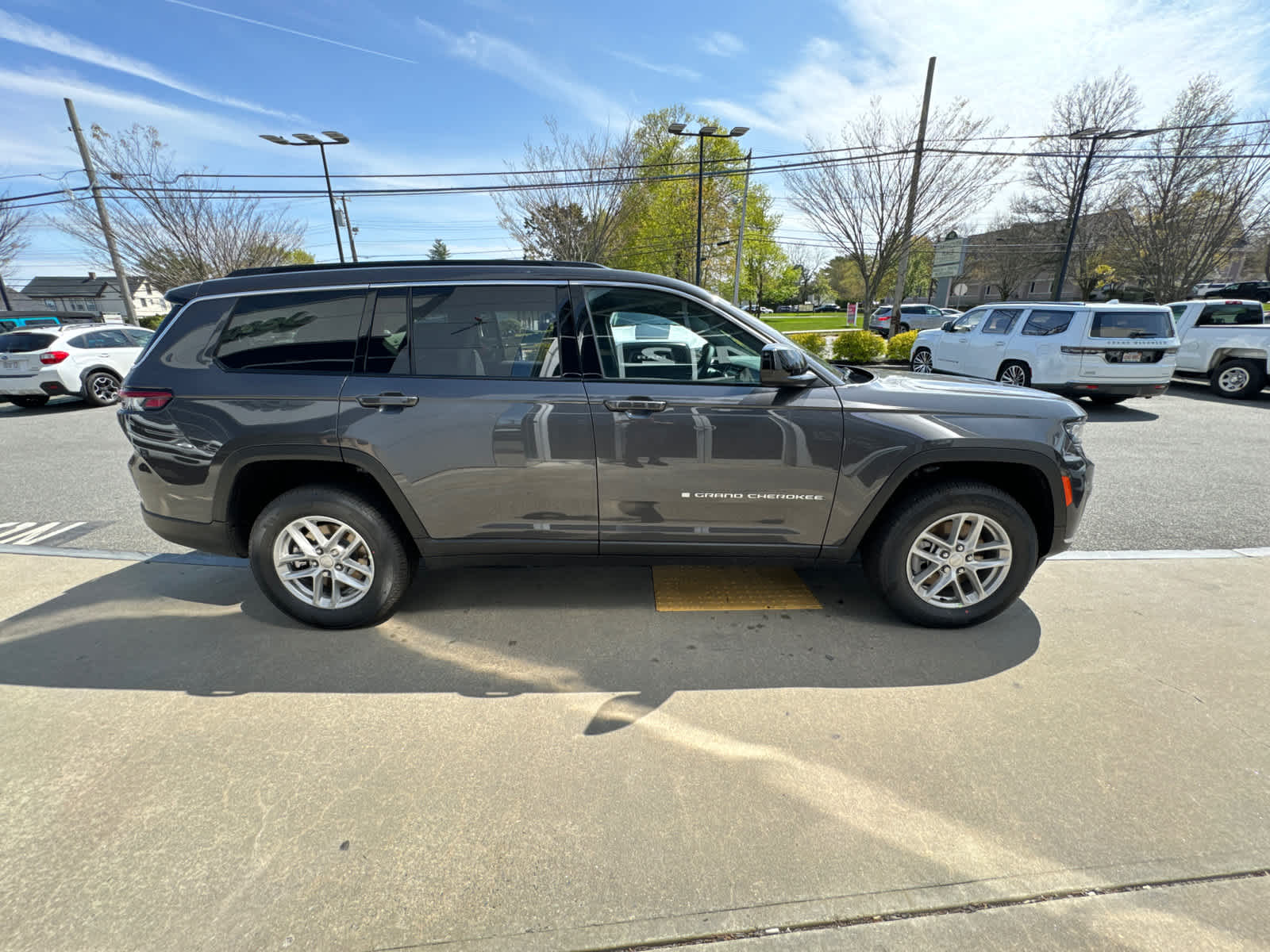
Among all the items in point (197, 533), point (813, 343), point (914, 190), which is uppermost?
point (914, 190)

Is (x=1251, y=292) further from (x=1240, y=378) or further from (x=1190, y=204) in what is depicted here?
(x=1240, y=378)

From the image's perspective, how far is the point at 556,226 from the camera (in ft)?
72.5

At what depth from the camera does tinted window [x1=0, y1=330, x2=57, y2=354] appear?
960 centimetres

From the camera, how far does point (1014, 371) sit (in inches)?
381

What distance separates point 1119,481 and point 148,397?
7.66 m

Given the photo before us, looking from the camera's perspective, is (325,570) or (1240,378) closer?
(325,570)

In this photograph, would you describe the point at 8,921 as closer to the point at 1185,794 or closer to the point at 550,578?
the point at 550,578

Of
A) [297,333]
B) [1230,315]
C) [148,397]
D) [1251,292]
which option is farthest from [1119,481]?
[1251,292]

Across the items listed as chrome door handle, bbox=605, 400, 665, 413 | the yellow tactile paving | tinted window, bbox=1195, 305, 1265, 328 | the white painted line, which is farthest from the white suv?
chrome door handle, bbox=605, 400, 665, 413

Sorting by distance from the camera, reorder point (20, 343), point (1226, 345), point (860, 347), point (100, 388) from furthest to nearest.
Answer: point (860, 347)
point (1226, 345)
point (100, 388)
point (20, 343)

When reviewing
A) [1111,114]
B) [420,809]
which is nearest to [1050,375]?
[420,809]

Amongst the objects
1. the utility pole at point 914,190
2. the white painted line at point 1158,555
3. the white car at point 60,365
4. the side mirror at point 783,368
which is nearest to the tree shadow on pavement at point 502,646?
the white painted line at point 1158,555

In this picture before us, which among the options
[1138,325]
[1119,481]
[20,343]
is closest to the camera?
[1119,481]

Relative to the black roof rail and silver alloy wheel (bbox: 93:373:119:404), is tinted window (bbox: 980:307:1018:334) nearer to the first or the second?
the black roof rail
